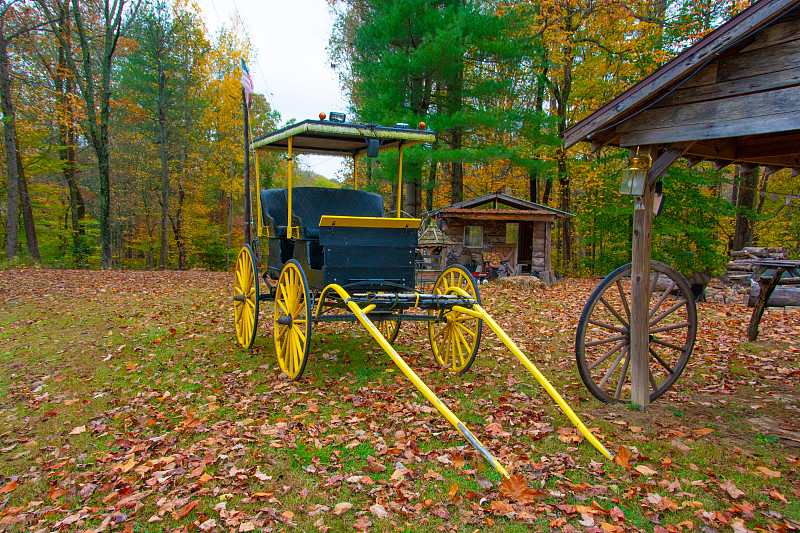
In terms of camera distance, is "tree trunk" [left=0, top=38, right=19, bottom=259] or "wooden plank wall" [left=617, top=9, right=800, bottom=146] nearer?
"wooden plank wall" [left=617, top=9, right=800, bottom=146]

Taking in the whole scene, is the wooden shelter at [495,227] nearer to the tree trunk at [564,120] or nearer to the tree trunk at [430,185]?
the tree trunk at [430,185]

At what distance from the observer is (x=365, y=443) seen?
373 centimetres

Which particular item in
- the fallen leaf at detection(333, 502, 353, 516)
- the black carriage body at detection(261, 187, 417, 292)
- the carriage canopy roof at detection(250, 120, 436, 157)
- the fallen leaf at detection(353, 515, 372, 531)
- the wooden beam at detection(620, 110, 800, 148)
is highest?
the carriage canopy roof at detection(250, 120, 436, 157)

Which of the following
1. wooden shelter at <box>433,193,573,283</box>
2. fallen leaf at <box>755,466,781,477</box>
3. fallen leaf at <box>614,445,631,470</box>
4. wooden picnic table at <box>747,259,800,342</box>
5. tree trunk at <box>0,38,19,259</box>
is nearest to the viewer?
fallen leaf at <box>755,466,781,477</box>

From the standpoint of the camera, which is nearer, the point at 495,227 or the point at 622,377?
the point at 622,377

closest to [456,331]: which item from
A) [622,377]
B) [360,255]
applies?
[360,255]

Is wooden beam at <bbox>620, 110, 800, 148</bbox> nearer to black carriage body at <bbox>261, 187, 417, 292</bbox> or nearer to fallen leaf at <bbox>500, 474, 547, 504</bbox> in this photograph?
black carriage body at <bbox>261, 187, 417, 292</bbox>

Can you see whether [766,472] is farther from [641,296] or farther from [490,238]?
[490,238]

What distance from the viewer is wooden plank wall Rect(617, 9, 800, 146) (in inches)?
127

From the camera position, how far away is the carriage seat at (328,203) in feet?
20.6

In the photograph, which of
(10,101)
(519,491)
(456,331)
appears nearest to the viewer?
(519,491)

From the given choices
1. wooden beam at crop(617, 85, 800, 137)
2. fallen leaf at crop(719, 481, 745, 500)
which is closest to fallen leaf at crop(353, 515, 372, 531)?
fallen leaf at crop(719, 481, 745, 500)

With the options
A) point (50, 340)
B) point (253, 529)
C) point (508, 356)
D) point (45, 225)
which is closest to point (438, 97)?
point (508, 356)

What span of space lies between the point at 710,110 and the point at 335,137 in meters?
4.11
